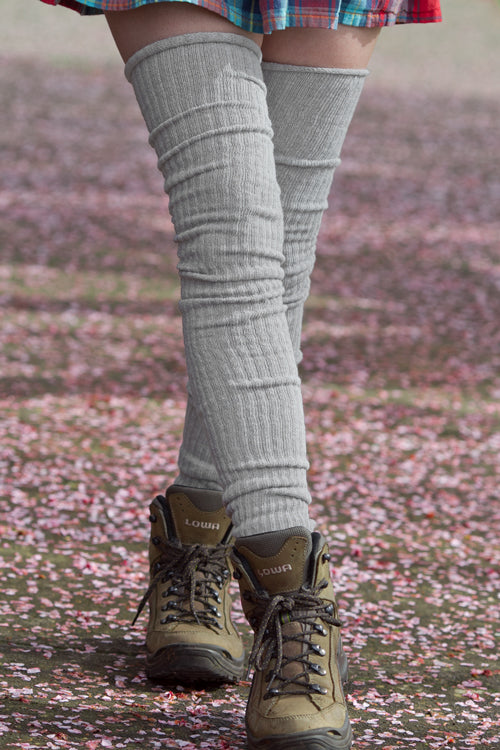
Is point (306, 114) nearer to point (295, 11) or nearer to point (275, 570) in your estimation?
point (295, 11)

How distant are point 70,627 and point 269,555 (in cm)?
74

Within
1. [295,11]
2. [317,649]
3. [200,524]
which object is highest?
[295,11]

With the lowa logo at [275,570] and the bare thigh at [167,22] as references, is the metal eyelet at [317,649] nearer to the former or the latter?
the lowa logo at [275,570]

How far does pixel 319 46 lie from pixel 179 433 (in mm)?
2280

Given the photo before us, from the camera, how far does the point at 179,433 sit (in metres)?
3.88

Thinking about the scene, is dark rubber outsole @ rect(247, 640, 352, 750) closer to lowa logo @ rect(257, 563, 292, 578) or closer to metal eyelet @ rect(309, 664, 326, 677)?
metal eyelet @ rect(309, 664, 326, 677)

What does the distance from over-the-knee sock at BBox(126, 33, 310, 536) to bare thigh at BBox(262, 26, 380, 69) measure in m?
0.19

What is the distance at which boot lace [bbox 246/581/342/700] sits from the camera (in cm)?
155

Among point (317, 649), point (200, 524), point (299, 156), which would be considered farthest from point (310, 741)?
point (299, 156)

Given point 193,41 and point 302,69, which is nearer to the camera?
point 193,41

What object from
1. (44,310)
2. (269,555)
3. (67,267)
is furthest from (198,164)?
(67,267)

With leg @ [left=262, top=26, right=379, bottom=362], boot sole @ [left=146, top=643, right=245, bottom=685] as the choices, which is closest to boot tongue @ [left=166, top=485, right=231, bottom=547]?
boot sole @ [left=146, top=643, right=245, bottom=685]

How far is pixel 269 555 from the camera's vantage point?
153 centimetres

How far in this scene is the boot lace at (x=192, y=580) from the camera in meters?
1.88
